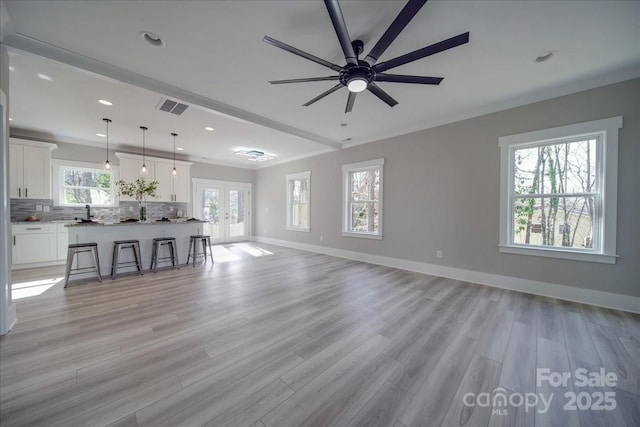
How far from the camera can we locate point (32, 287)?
360cm

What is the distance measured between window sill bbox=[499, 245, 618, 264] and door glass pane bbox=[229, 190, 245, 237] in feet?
25.4

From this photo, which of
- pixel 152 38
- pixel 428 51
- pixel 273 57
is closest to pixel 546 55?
pixel 428 51

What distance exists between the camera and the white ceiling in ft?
6.73

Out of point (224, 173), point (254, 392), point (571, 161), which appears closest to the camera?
point (254, 392)

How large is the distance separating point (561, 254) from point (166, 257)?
22.7 ft

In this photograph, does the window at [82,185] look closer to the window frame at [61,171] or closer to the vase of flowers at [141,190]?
the window frame at [61,171]

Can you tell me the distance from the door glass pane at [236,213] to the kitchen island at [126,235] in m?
3.01

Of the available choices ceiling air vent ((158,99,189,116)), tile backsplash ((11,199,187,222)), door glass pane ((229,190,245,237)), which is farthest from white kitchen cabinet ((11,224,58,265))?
door glass pane ((229,190,245,237))

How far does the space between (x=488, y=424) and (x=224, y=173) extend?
852cm

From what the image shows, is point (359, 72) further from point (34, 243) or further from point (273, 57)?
point (34, 243)

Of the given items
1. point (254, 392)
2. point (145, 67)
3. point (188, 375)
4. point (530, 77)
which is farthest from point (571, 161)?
point (145, 67)

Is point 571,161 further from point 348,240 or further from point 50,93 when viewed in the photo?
point 50,93

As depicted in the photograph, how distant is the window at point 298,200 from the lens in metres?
7.09

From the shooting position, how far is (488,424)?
137 cm
